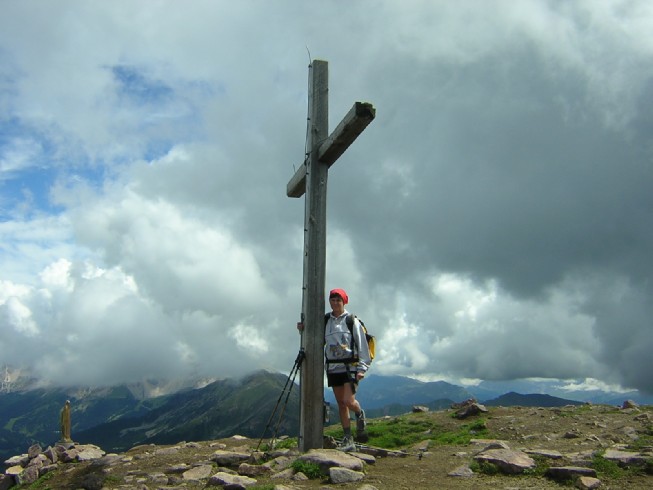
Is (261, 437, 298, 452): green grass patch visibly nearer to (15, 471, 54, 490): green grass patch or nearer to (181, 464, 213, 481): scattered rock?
(181, 464, 213, 481): scattered rock

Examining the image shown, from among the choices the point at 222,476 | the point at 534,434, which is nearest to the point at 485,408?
the point at 534,434

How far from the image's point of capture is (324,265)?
10.4 m

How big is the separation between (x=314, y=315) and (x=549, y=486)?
5.18m

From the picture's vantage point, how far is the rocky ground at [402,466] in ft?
24.2

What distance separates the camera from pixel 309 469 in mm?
7777

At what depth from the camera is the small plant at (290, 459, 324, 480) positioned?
7.70m

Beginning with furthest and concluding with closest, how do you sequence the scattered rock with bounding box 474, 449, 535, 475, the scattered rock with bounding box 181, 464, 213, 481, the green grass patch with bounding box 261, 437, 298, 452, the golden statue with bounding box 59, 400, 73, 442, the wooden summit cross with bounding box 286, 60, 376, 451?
the golden statue with bounding box 59, 400, 73, 442 → the green grass patch with bounding box 261, 437, 298, 452 → the wooden summit cross with bounding box 286, 60, 376, 451 → the scattered rock with bounding box 181, 464, 213, 481 → the scattered rock with bounding box 474, 449, 535, 475

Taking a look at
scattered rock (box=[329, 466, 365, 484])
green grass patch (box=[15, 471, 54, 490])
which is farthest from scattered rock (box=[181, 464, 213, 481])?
green grass patch (box=[15, 471, 54, 490])

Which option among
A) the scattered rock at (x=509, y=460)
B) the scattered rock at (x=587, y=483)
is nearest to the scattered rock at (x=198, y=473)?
the scattered rock at (x=509, y=460)

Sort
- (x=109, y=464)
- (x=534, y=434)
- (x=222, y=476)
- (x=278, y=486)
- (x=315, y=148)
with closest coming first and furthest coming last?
(x=278, y=486), (x=222, y=476), (x=315, y=148), (x=109, y=464), (x=534, y=434)

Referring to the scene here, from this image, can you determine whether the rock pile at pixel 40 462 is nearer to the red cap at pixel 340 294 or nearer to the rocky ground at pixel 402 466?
the rocky ground at pixel 402 466

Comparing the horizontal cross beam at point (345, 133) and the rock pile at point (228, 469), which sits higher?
the horizontal cross beam at point (345, 133)

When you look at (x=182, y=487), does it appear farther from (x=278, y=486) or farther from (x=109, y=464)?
(x=109, y=464)

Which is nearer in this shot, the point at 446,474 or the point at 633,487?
the point at 633,487
